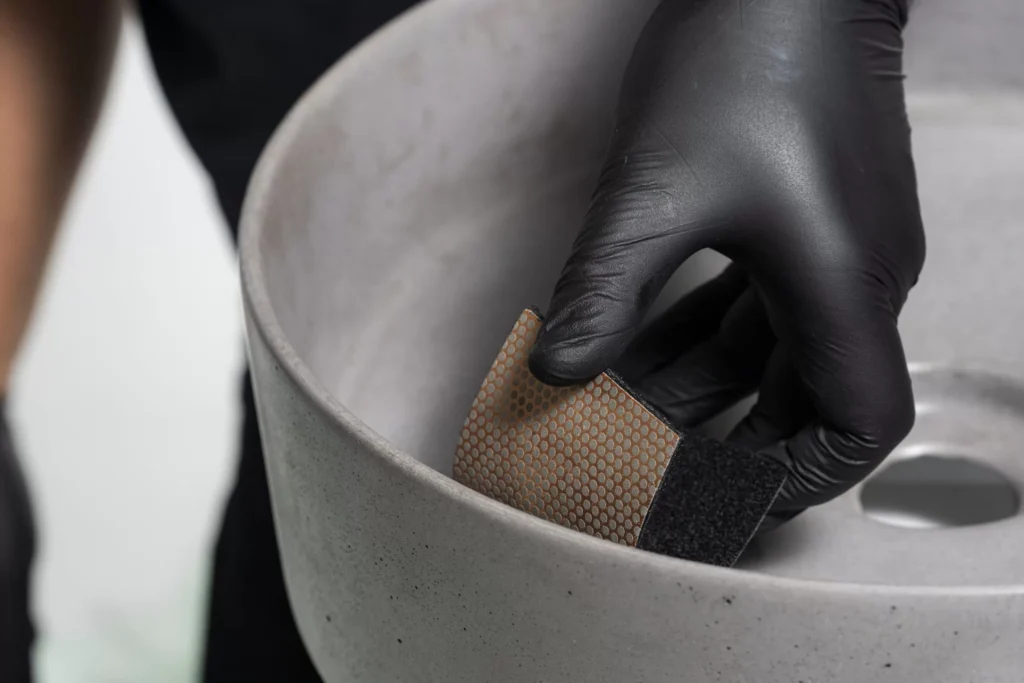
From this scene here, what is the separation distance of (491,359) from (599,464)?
20cm

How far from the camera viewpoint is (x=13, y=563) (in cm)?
64

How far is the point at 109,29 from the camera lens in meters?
0.70

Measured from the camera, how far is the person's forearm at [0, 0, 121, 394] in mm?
644

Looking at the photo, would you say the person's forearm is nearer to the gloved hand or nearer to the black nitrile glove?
the black nitrile glove

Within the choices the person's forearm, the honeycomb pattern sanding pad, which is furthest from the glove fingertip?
the person's forearm

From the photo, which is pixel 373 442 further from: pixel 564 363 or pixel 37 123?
pixel 37 123

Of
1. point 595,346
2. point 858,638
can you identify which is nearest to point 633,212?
point 595,346

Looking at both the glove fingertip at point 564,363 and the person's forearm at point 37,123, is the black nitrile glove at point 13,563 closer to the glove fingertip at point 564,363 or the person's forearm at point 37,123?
the person's forearm at point 37,123

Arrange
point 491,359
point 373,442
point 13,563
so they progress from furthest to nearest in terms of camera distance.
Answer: point 13,563 < point 491,359 < point 373,442

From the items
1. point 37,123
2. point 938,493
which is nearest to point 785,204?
point 938,493

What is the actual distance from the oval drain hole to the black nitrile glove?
503 mm

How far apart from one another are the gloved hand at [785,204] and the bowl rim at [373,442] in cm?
9

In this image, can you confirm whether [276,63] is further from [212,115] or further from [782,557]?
[782,557]

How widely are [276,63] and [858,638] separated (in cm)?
54
